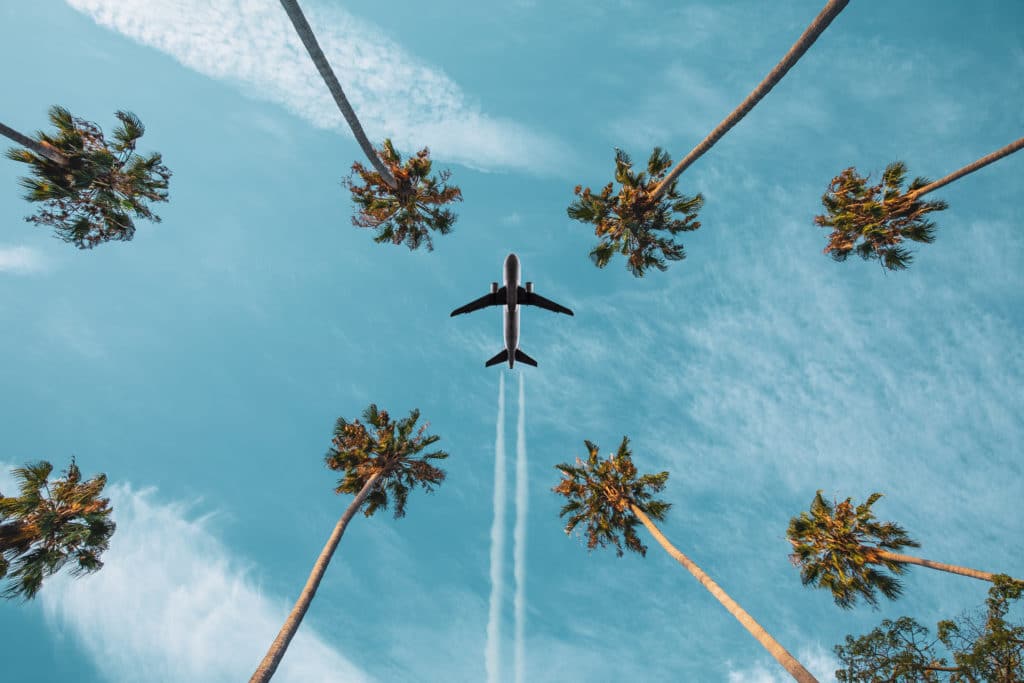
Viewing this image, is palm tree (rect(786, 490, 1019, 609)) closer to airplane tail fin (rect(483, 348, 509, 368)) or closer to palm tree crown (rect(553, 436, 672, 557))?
palm tree crown (rect(553, 436, 672, 557))

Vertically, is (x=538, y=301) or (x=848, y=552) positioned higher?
(x=538, y=301)

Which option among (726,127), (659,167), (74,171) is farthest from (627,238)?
(74,171)

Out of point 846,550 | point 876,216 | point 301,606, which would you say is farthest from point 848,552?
point 301,606

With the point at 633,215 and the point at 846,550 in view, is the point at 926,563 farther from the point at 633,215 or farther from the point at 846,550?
the point at 633,215

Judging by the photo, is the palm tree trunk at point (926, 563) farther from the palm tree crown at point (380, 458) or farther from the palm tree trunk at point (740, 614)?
the palm tree crown at point (380, 458)

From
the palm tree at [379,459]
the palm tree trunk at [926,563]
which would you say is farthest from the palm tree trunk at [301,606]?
the palm tree trunk at [926,563]

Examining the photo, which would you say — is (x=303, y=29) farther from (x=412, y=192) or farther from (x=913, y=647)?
(x=913, y=647)
